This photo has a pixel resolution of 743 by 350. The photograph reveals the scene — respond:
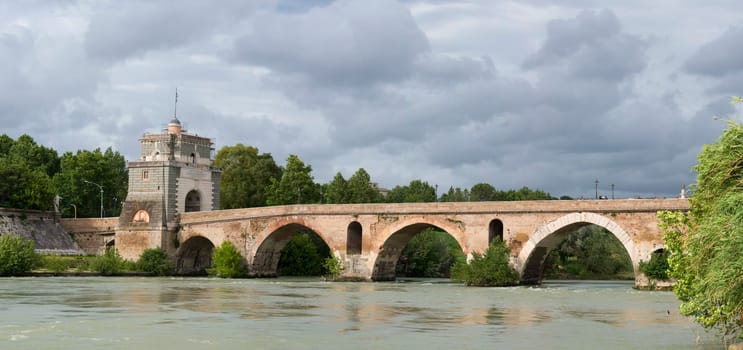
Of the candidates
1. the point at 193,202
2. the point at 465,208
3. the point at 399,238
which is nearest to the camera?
the point at 465,208

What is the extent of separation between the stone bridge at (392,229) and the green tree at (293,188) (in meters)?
9.86

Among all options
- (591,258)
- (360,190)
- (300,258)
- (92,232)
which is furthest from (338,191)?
(591,258)

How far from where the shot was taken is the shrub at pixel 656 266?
115ft

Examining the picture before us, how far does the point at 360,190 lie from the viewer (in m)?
68.6

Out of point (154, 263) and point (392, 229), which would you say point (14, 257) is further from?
point (392, 229)

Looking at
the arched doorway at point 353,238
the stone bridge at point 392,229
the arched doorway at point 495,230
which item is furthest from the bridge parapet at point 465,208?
the arched doorway at point 353,238

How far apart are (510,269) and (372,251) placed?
728 centimetres

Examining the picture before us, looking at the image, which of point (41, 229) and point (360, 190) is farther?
point (360, 190)

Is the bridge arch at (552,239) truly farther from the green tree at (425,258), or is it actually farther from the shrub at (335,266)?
the green tree at (425,258)

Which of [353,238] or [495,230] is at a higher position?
[495,230]

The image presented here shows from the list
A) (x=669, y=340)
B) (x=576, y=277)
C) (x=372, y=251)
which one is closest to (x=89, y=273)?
(x=372, y=251)

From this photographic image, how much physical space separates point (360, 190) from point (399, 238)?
2500 centimetres

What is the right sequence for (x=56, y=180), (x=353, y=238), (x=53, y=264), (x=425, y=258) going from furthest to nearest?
1. (x=56, y=180)
2. (x=425, y=258)
3. (x=53, y=264)
4. (x=353, y=238)

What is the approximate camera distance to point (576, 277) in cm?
5200
